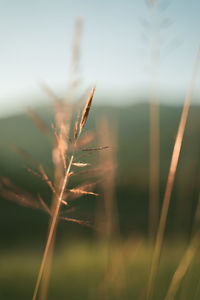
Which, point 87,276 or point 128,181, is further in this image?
point 128,181

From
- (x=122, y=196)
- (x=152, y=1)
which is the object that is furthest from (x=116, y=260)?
(x=122, y=196)

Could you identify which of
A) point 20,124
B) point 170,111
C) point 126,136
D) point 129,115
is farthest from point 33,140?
point 170,111

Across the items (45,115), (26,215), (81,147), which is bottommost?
(81,147)

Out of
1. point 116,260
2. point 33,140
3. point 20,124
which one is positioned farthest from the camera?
point 20,124

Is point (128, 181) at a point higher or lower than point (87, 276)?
higher

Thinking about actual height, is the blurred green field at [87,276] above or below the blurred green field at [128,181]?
below

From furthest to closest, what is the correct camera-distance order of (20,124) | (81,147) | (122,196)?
(20,124)
(122,196)
(81,147)

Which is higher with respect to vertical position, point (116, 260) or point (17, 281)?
point (116, 260)

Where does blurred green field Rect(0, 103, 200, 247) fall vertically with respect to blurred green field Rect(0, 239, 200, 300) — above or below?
above

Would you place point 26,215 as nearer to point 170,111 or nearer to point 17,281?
point 17,281

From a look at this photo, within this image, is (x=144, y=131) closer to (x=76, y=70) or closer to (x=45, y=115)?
(x=45, y=115)

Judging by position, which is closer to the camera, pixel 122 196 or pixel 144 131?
pixel 122 196
